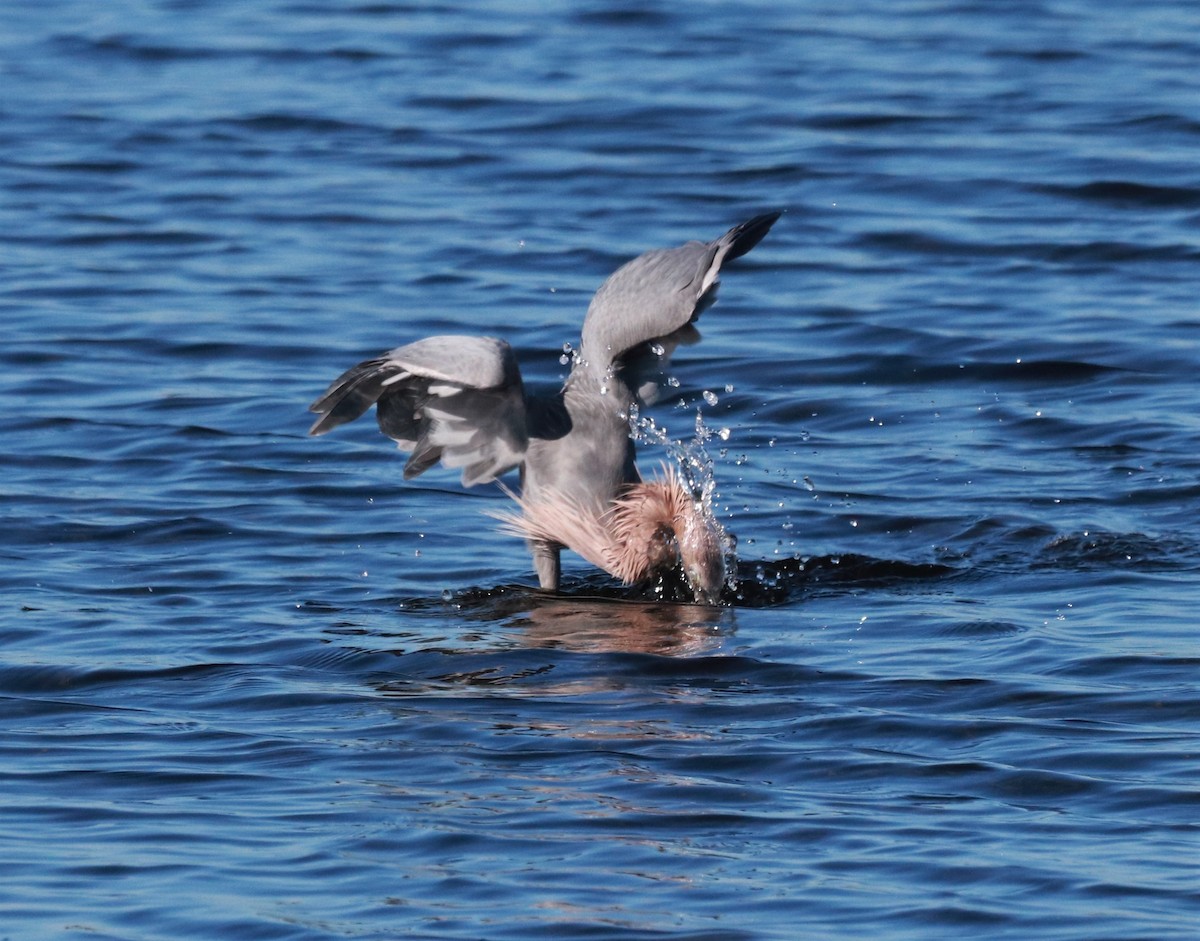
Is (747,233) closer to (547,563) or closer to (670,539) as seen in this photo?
(670,539)

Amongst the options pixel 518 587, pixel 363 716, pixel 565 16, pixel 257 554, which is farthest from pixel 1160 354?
pixel 565 16

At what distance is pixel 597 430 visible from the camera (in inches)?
356

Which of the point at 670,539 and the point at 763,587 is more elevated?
the point at 670,539

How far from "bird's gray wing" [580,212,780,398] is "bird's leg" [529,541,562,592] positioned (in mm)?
773

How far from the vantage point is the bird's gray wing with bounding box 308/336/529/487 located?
8250 millimetres

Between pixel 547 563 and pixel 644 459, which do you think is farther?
pixel 644 459

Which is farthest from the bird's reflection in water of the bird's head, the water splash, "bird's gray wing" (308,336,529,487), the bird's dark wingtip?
the bird's dark wingtip

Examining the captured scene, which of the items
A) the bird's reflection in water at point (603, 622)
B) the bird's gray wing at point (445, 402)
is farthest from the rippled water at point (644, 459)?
the bird's gray wing at point (445, 402)

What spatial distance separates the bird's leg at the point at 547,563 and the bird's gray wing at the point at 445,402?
0.36 metres

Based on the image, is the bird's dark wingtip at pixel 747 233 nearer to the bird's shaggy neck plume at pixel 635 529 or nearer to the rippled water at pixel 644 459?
the bird's shaggy neck plume at pixel 635 529

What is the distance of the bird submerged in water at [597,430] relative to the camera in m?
8.56

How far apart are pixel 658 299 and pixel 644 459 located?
2407 mm

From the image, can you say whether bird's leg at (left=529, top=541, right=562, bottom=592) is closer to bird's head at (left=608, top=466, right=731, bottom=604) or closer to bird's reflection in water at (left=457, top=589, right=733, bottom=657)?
bird's reflection in water at (left=457, top=589, right=733, bottom=657)

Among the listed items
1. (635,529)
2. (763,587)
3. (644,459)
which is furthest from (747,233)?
(644,459)
